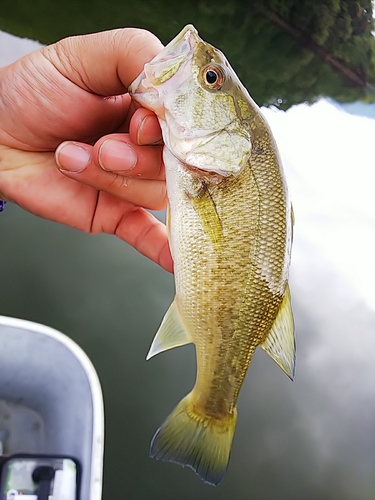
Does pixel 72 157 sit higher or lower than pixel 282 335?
higher

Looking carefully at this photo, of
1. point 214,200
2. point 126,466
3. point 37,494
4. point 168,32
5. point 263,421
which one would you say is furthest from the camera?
point 168,32

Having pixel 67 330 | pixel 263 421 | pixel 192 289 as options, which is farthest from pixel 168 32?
pixel 192 289

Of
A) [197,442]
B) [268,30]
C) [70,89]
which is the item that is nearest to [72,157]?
[70,89]

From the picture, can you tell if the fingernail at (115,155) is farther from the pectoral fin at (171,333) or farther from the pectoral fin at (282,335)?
the pectoral fin at (282,335)

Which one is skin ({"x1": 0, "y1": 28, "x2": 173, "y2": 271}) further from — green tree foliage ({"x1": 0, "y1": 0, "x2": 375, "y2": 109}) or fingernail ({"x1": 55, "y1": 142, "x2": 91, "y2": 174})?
green tree foliage ({"x1": 0, "y1": 0, "x2": 375, "y2": 109})

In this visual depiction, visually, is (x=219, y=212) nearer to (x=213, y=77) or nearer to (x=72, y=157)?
(x=213, y=77)

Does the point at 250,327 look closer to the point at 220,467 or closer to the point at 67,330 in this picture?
the point at 220,467
